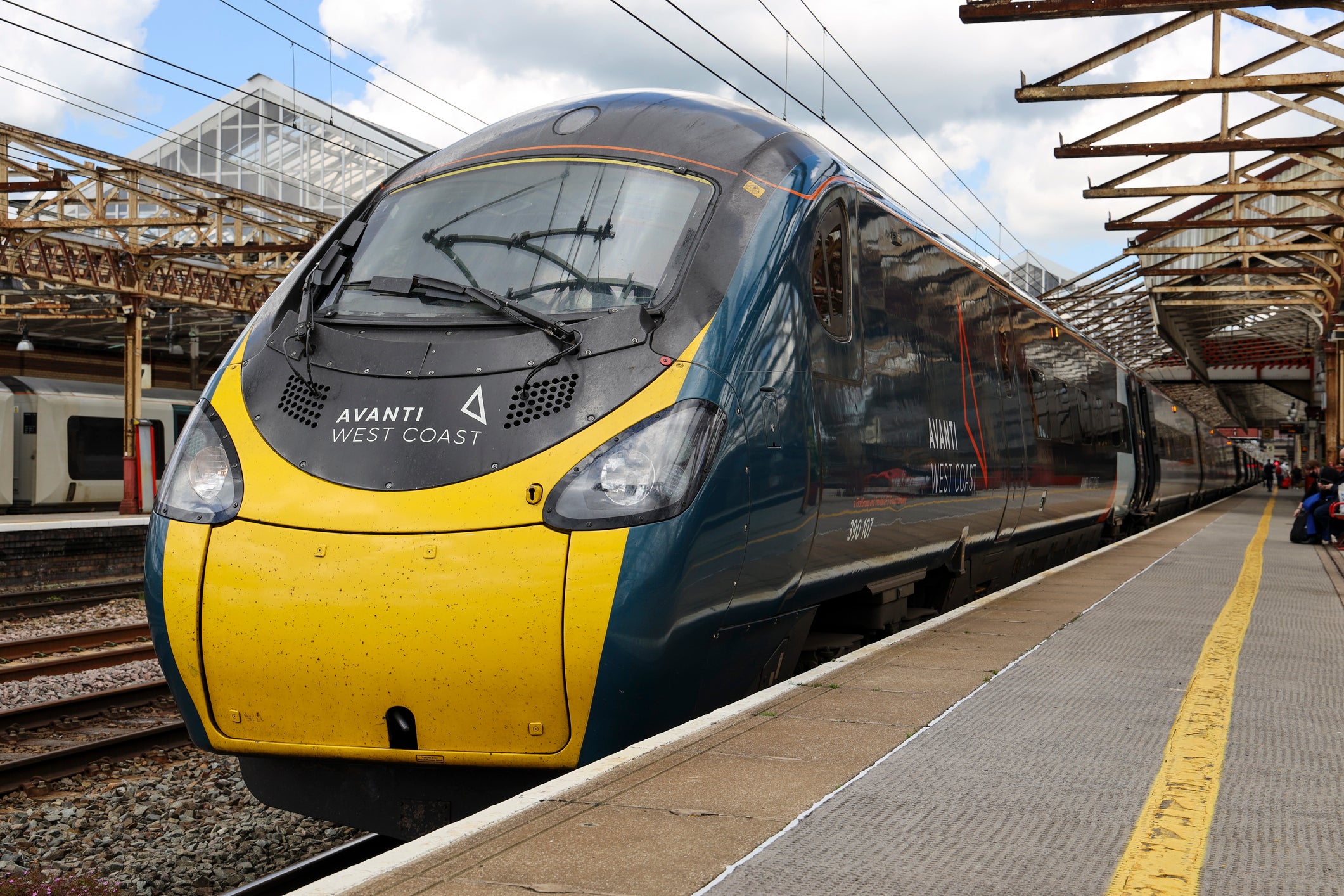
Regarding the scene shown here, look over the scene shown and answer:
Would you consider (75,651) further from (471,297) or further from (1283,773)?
(1283,773)

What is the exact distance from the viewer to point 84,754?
616 cm

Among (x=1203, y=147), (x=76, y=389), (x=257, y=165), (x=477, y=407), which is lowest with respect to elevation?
(x=477, y=407)

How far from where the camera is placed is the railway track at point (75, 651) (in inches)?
335

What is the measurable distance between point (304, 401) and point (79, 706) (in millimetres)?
4289

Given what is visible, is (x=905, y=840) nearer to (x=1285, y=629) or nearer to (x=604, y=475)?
(x=604, y=475)

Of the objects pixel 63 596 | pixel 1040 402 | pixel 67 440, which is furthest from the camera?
pixel 67 440

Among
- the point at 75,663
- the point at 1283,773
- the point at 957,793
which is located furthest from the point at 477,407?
the point at 75,663

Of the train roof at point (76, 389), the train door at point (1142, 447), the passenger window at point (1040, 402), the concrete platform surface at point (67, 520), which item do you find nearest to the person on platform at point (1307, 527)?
the train door at point (1142, 447)

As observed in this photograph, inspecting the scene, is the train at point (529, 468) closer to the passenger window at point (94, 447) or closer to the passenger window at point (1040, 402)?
the passenger window at point (1040, 402)

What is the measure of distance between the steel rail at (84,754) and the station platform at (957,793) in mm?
3242

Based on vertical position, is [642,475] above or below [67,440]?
below

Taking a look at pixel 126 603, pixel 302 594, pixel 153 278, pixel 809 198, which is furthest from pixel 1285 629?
pixel 153 278

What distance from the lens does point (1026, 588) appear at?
8.41 m

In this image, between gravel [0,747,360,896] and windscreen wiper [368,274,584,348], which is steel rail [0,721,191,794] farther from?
windscreen wiper [368,274,584,348]
